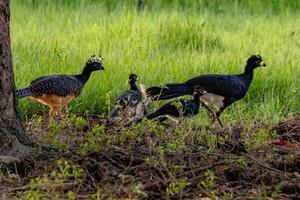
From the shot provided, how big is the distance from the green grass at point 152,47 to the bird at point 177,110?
0.93 m

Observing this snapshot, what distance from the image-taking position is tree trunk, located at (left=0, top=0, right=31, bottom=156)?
17.5ft

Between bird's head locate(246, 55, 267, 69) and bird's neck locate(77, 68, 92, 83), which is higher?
bird's head locate(246, 55, 267, 69)

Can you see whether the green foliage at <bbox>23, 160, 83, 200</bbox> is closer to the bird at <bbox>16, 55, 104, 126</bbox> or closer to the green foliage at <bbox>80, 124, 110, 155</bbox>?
the green foliage at <bbox>80, 124, 110, 155</bbox>

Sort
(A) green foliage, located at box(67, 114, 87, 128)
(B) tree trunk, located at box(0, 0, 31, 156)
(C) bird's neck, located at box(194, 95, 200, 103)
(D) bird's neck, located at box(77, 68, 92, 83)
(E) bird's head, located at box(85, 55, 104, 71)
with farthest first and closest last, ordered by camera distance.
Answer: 1. (E) bird's head, located at box(85, 55, 104, 71)
2. (D) bird's neck, located at box(77, 68, 92, 83)
3. (C) bird's neck, located at box(194, 95, 200, 103)
4. (A) green foliage, located at box(67, 114, 87, 128)
5. (B) tree trunk, located at box(0, 0, 31, 156)

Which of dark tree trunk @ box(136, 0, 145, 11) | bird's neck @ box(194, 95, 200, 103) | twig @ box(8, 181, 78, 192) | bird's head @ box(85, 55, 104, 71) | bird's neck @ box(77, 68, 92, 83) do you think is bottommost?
dark tree trunk @ box(136, 0, 145, 11)

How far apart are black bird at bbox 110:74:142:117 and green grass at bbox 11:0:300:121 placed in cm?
30

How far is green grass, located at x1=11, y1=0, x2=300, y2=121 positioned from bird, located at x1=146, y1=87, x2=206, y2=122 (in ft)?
3.04

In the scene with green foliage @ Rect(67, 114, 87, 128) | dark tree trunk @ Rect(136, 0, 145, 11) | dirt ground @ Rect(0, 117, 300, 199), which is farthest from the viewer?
dark tree trunk @ Rect(136, 0, 145, 11)

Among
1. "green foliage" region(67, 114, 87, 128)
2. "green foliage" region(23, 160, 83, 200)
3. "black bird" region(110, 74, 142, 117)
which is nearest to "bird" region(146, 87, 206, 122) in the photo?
"black bird" region(110, 74, 142, 117)

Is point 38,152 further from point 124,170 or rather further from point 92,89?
point 92,89

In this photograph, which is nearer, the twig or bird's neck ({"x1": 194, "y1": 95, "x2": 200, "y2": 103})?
the twig

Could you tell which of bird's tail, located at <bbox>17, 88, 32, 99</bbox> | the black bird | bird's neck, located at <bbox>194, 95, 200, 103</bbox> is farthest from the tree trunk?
bird's neck, located at <bbox>194, 95, 200, 103</bbox>

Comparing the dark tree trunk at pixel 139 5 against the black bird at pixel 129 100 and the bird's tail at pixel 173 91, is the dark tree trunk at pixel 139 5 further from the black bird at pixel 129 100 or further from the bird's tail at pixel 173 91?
the bird's tail at pixel 173 91

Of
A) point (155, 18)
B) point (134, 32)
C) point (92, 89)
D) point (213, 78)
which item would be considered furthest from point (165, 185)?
point (155, 18)
